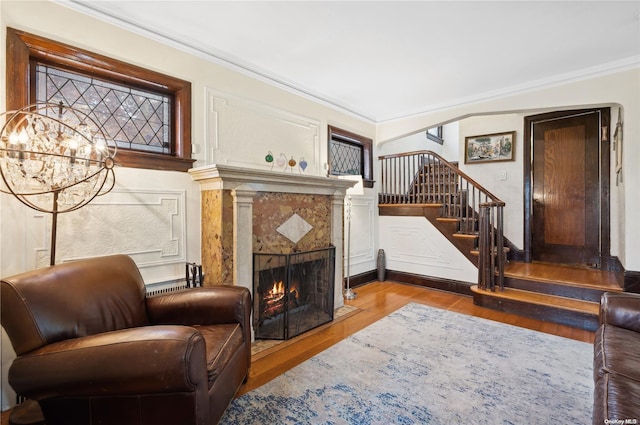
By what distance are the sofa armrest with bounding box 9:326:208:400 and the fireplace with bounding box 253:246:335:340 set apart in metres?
1.50

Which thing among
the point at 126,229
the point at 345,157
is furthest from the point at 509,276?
the point at 126,229

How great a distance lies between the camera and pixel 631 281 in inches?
117

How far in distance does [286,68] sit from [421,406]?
128 inches

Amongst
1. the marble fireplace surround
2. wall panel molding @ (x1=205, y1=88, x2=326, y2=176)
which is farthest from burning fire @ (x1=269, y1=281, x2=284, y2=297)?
wall panel molding @ (x1=205, y1=88, x2=326, y2=176)

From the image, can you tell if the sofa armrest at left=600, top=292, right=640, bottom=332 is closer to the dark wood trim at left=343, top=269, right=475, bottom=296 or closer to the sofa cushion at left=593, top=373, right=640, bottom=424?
the sofa cushion at left=593, top=373, right=640, bottom=424

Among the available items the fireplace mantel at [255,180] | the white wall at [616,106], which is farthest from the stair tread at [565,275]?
the fireplace mantel at [255,180]

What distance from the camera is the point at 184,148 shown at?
259 centimetres

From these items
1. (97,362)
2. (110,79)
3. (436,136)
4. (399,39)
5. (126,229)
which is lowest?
(97,362)

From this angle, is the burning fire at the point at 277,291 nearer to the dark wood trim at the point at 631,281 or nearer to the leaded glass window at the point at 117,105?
the leaded glass window at the point at 117,105

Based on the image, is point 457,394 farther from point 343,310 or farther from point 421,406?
point 343,310

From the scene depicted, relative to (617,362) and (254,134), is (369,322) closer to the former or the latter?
(617,362)

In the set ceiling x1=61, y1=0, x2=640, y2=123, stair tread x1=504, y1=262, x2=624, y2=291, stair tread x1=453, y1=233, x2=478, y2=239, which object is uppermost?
ceiling x1=61, y1=0, x2=640, y2=123

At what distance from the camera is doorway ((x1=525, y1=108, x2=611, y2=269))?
13.5ft

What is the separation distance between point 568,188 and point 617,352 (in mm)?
3841
